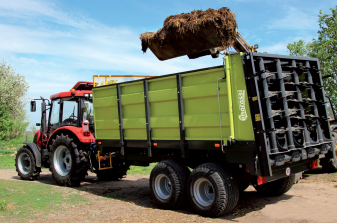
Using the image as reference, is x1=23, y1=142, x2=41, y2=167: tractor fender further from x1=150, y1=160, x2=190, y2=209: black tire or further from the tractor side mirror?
x1=150, y1=160, x2=190, y2=209: black tire

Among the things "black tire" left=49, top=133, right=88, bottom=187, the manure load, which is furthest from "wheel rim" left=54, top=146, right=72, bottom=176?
the manure load

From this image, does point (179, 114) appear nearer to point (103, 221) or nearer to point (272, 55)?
point (272, 55)

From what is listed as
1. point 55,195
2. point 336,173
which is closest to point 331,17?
point 336,173

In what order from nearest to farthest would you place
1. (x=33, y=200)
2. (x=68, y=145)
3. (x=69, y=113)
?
(x=33, y=200) < (x=68, y=145) < (x=69, y=113)

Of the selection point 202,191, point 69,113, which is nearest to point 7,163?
point 69,113

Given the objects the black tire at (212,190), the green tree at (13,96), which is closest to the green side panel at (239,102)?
the black tire at (212,190)

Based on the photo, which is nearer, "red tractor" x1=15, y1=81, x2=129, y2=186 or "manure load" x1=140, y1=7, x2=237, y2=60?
"manure load" x1=140, y1=7, x2=237, y2=60

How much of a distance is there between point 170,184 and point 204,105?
1.72 metres

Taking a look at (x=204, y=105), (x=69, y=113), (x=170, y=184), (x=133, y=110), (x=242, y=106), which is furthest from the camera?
(x=69, y=113)

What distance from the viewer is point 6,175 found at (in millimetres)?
10891

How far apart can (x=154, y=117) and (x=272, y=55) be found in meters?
2.60

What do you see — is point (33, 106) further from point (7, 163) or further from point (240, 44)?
point (7, 163)

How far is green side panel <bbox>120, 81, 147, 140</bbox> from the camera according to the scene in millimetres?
6754

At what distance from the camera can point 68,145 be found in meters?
8.47
